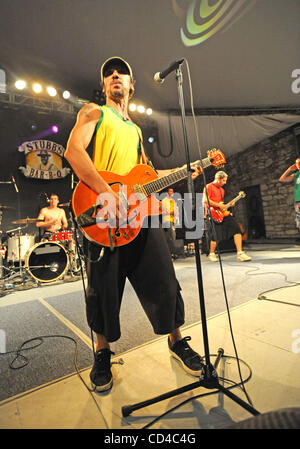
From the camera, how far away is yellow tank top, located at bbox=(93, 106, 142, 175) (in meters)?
1.38

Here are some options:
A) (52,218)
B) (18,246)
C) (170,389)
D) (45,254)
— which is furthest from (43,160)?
(170,389)

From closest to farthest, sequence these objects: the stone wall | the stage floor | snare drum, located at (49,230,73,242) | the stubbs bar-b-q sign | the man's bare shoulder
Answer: the stage floor
the man's bare shoulder
snare drum, located at (49,230,73,242)
the stubbs bar-b-q sign
the stone wall

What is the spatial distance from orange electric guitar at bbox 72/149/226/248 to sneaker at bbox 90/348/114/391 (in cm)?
67

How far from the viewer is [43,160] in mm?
7500

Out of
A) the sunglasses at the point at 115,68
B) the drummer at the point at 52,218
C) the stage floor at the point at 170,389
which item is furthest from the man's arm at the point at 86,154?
the drummer at the point at 52,218

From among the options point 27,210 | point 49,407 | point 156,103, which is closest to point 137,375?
point 49,407

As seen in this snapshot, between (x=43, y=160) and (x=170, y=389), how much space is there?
7.85m

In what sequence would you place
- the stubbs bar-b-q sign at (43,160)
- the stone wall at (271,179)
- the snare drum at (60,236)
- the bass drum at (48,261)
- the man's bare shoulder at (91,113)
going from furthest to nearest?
the stone wall at (271,179) → the stubbs bar-b-q sign at (43,160) → the snare drum at (60,236) → the bass drum at (48,261) → the man's bare shoulder at (91,113)

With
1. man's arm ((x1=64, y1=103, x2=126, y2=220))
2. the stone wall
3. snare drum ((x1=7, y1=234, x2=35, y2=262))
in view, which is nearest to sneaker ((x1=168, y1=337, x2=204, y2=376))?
man's arm ((x1=64, y1=103, x2=126, y2=220))

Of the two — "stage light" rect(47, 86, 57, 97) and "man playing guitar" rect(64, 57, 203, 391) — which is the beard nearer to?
"man playing guitar" rect(64, 57, 203, 391)

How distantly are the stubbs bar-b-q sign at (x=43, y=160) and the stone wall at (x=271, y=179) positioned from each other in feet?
24.9

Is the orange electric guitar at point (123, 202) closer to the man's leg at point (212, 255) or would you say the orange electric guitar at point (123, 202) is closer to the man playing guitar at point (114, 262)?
the man playing guitar at point (114, 262)

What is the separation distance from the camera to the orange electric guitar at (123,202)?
129 centimetres
